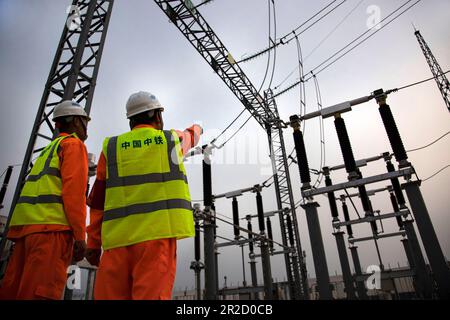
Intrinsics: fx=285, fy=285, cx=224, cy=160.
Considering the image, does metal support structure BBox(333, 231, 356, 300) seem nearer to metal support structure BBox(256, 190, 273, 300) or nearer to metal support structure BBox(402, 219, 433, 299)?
metal support structure BBox(402, 219, 433, 299)

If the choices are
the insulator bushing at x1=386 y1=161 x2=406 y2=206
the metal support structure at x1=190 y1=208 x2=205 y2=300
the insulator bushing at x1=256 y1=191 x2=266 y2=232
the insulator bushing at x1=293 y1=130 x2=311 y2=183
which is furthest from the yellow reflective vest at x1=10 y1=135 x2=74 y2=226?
the insulator bushing at x1=256 y1=191 x2=266 y2=232

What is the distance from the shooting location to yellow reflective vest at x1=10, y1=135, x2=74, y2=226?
2012mm

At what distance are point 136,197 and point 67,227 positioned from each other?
0.73 meters

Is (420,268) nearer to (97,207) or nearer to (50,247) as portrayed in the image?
(97,207)

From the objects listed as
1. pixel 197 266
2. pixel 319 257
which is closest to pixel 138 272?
pixel 319 257

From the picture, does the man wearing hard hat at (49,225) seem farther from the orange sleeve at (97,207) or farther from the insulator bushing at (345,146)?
the insulator bushing at (345,146)

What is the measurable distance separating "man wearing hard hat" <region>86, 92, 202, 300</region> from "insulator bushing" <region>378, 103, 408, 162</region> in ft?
13.9

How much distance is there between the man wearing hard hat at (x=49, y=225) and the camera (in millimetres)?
1827

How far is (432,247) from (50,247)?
467 cm

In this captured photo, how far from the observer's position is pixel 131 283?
1.54 m

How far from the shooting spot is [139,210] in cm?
164

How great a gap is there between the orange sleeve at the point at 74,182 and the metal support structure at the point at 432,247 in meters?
4.30
